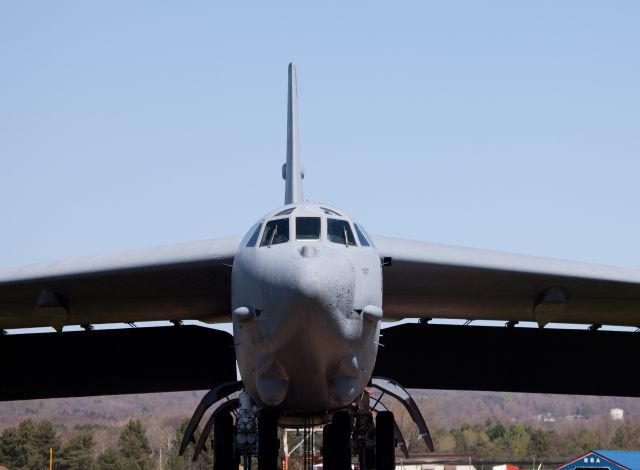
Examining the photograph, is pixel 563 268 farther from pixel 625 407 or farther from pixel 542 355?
pixel 625 407

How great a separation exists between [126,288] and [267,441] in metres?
4.61

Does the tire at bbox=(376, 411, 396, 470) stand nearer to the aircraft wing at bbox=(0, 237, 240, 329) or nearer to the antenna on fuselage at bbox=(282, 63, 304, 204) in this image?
the aircraft wing at bbox=(0, 237, 240, 329)

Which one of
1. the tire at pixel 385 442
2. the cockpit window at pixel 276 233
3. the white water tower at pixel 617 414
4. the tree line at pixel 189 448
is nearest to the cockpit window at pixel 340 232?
the cockpit window at pixel 276 233

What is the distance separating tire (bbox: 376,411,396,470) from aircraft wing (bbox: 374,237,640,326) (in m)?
2.01

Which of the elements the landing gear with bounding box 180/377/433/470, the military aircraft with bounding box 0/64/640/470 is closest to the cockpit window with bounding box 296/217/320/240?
the military aircraft with bounding box 0/64/640/470

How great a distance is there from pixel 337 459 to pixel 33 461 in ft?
68.4

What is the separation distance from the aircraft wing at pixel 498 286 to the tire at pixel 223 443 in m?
2.93

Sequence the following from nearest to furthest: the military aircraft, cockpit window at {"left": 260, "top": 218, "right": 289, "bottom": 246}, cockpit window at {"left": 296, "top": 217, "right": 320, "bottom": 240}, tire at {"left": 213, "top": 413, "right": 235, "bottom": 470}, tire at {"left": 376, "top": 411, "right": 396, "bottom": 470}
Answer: the military aircraft → cockpit window at {"left": 296, "top": 217, "right": 320, "bottom": 240} → cockpit window at {"left": 260, "top": 218, "right": 289, "bottom": 246} → tire at {"left": 213, "top": 413, "right": 235, "bottom": 470} → tire at {"left": 376, "top": 411, "right": 396, "bottom": 470}

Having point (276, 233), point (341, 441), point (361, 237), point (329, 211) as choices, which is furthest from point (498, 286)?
point (276, 233)

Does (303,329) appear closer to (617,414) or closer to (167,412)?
(167,412)

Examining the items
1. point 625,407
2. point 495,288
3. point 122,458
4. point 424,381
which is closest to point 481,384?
point 424,381

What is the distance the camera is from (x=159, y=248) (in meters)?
14.3

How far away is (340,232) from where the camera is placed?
11.5 meters

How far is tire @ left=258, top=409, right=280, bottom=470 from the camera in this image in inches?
447
